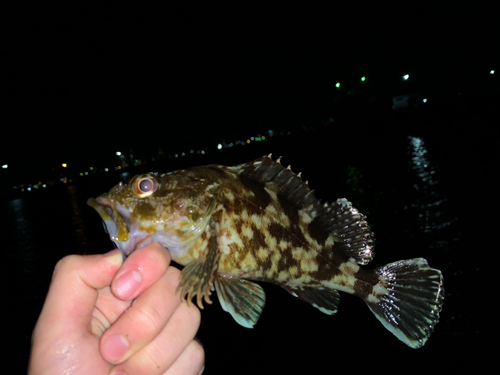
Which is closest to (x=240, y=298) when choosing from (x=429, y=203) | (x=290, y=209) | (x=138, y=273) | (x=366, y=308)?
(x=138, y=273)

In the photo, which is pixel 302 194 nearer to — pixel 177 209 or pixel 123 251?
pixel 177 209

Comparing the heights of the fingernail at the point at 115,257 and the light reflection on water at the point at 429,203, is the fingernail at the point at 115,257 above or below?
above

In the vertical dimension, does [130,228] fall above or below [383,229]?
above

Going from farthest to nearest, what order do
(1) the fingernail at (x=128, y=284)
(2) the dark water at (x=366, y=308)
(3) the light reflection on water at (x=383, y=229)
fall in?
(3) the light reflection on water at (x=383, y=229) < (2) the dark water at (x=366, y=308) < (1) the fingernail at (x=128, y=284)

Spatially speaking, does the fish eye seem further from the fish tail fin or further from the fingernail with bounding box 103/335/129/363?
the fish tail fin

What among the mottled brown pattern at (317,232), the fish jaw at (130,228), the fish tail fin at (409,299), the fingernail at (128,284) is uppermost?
the fish jaw at (130,228)

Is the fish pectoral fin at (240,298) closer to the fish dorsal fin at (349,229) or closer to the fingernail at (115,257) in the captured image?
the fingernail at (115,257)

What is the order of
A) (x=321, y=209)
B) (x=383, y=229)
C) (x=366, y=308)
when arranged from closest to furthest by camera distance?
(x=321, y=209) < (x=366, y=308) < (x=383, y=229)


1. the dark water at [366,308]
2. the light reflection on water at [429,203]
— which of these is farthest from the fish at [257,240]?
the light reflection on water at [429,203]

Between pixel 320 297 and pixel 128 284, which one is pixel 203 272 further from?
pixel 320 297
